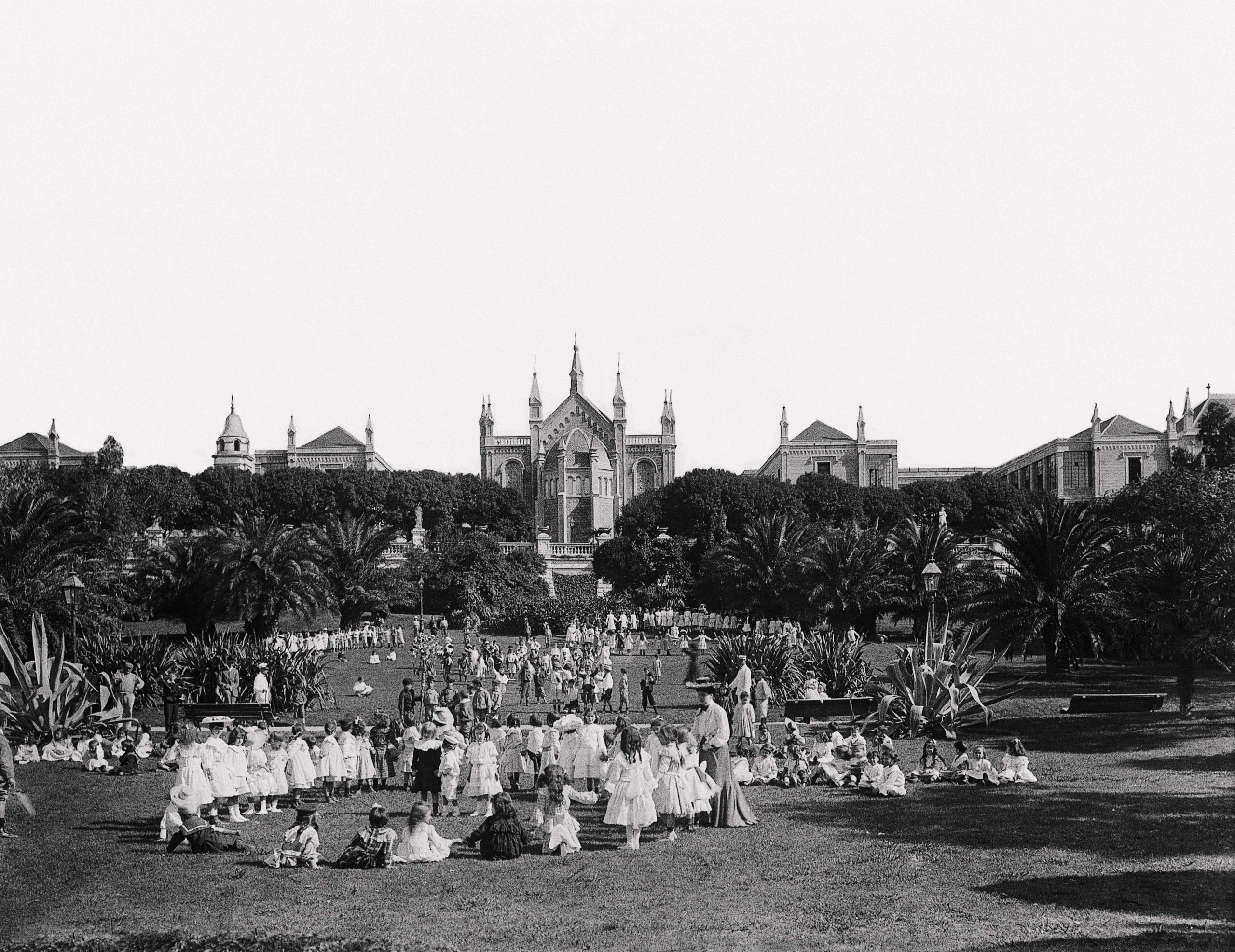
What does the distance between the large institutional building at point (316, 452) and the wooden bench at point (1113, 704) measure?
96.3 metres

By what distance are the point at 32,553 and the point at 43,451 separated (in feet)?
274

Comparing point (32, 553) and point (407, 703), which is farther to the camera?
point (32, 553)

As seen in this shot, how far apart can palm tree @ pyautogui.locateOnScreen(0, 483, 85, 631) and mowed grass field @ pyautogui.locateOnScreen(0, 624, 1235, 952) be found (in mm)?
12397

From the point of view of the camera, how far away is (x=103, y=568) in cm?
3434

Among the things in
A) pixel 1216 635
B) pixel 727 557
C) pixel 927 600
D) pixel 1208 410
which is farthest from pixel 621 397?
pixel 1216 635

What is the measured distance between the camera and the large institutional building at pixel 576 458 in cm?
11056

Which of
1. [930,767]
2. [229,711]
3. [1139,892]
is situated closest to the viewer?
[1139,892]

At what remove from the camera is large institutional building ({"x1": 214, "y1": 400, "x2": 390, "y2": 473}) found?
115875 millimetres

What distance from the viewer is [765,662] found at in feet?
94.3

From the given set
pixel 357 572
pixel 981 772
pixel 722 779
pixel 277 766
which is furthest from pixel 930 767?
pixel 357 572

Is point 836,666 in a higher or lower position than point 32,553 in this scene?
lower

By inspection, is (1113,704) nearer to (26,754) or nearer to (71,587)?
(26,754)

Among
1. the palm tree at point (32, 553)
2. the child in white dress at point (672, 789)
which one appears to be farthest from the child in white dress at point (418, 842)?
the palm tree at point (32, 553)

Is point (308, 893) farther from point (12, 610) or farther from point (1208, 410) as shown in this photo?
point (1208, 410)
